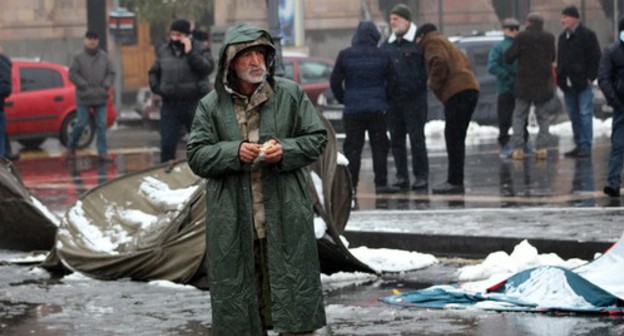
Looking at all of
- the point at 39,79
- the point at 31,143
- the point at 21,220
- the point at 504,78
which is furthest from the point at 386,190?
Result: the point at 31,143

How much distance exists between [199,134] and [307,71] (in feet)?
75.1

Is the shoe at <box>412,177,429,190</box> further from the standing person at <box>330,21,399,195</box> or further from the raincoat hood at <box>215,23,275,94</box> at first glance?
the raincoat hood at <box>215,23,275,94</box>

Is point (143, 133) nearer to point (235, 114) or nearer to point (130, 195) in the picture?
point (130, 195)

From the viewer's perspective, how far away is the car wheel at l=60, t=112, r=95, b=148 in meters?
26.2

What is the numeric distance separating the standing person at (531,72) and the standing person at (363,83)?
4.36 meters

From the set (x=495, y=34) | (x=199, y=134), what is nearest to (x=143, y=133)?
(x=495, y=34)

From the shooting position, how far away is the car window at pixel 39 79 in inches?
1037

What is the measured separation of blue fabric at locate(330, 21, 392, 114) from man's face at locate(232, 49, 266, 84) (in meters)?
8.80

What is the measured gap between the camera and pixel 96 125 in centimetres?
2381

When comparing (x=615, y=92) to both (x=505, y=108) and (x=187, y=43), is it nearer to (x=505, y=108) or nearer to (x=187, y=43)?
(x=187, y=43)

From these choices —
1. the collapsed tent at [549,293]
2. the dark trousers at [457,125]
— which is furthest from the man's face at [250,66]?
the dark trousers at [457,125]

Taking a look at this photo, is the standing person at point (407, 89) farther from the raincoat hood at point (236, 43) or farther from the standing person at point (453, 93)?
the raincoat hood at point (236, 43)

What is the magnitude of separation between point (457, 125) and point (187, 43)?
313 centimetres

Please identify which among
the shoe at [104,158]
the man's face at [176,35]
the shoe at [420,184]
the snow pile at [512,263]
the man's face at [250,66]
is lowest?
the shoe at [104,158]
